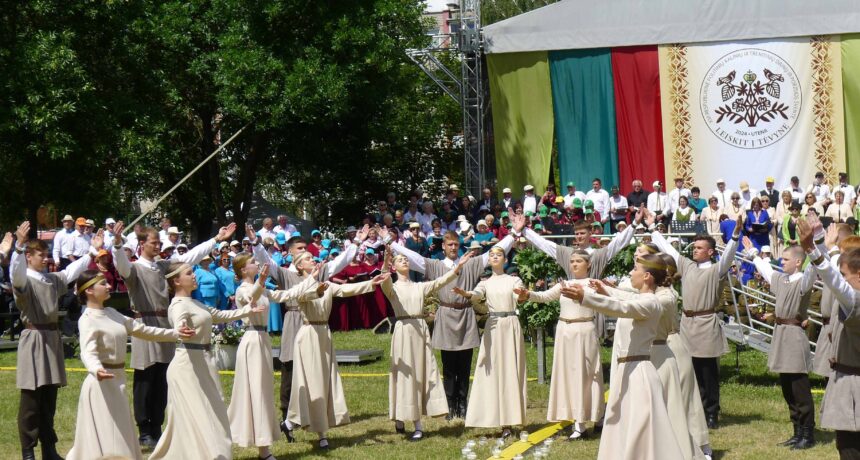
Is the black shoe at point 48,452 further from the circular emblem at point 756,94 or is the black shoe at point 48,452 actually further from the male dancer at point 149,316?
the circular emblem at point 756,94

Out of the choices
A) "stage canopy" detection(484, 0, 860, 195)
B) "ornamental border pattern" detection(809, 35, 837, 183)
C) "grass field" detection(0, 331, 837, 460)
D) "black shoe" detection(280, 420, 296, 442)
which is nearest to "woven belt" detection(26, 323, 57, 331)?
"grass field" detection(0, 331, 837, 460)

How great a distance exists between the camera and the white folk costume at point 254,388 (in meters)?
10.0

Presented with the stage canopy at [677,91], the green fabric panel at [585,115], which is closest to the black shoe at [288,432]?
the green fabric panel at [585,115]

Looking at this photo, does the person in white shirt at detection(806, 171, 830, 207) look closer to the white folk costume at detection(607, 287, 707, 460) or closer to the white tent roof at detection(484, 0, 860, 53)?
the white tent roof at detection(484, 0, 860, 53)

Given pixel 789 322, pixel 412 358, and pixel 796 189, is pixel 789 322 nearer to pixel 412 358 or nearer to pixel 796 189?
pixel 412 358

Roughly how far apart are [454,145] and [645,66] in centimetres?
1078

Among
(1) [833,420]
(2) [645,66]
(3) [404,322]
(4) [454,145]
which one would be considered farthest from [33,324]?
(4) [454,145]

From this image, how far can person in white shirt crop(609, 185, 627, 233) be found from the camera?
76.5 feet

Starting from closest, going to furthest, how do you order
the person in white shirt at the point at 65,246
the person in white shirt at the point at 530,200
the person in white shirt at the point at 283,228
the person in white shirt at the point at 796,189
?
the person in white shirt at the point at 65,246 → the person in white shirt at the point at 283,228 → the person in white shirt at the point at 796,189 → the person in white shirt at the point at 530,200

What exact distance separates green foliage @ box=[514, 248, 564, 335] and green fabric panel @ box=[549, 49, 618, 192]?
13.0 m

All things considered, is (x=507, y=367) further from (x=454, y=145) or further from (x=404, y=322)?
(x=454, y=145)

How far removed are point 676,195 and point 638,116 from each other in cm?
328

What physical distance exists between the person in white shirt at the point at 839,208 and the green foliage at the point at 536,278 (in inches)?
398

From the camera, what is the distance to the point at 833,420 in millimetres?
7852
